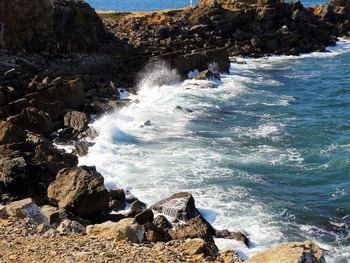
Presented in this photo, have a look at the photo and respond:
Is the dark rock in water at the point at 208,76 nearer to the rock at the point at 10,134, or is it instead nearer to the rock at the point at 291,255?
the rock at the point at 10,134

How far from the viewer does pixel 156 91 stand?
47.0 meters

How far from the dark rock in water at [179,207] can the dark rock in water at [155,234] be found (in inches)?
91.9

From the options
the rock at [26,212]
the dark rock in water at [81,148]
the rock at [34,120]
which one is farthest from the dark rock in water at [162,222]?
the rock at [34,120]

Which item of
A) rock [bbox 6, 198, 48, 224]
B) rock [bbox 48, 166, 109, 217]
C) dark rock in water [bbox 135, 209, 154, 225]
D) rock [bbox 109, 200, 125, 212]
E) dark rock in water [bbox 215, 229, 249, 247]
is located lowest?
dark rock in water [bbox 215, 229, 249, 247]

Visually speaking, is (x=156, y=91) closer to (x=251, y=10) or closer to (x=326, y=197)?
(x=326, y=197)

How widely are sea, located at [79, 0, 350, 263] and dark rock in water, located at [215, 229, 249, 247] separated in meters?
0.27

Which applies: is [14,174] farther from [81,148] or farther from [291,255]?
[291,255]

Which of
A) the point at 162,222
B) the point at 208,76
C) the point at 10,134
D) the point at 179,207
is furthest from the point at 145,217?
the point at 208,76

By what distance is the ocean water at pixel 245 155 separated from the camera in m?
21.3

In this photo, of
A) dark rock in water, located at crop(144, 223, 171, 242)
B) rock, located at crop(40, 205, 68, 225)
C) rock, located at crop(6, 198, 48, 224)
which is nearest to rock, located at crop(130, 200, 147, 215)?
dark rock in water, located at crop(144, 223, 171, 242)

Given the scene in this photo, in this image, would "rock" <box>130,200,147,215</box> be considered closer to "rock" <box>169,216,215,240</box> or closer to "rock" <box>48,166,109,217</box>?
"rock" <box>48,166,109,217</box>

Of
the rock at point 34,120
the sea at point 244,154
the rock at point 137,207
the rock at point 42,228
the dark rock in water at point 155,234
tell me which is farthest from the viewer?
the rock at point 34,120

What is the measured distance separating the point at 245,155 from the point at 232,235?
33.2 ft

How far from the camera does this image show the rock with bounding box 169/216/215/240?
18.3m
